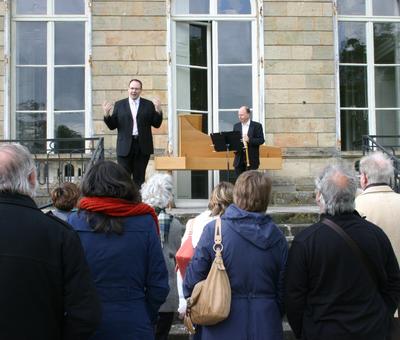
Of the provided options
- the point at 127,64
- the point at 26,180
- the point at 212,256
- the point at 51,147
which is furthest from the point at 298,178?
the point at 26,180

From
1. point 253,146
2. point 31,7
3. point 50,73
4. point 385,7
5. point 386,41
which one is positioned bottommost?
point 253,146

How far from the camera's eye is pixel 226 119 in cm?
960

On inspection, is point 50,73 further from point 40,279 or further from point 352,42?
point 40,279

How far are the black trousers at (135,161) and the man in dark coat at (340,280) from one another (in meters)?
4.03

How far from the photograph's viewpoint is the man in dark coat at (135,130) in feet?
21.1

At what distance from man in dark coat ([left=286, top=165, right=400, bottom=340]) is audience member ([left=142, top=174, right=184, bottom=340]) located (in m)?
1.15

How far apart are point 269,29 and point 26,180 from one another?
7.83 m

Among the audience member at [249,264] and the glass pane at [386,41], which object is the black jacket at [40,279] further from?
the glass pane at [386,41]

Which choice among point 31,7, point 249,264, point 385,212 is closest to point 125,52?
point 31,7

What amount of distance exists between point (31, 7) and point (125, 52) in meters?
1.97

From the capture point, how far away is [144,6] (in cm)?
914

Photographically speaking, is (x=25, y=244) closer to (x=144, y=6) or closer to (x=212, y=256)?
(x=212, y=256)

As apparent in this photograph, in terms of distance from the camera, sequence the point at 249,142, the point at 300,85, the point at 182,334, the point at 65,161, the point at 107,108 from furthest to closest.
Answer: the point at 300,85 → the point at 65,161 → the point at 249,142 → the point at 107,108 → the point at 182,334

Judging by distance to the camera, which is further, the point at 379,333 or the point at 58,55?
the point at 58,55
